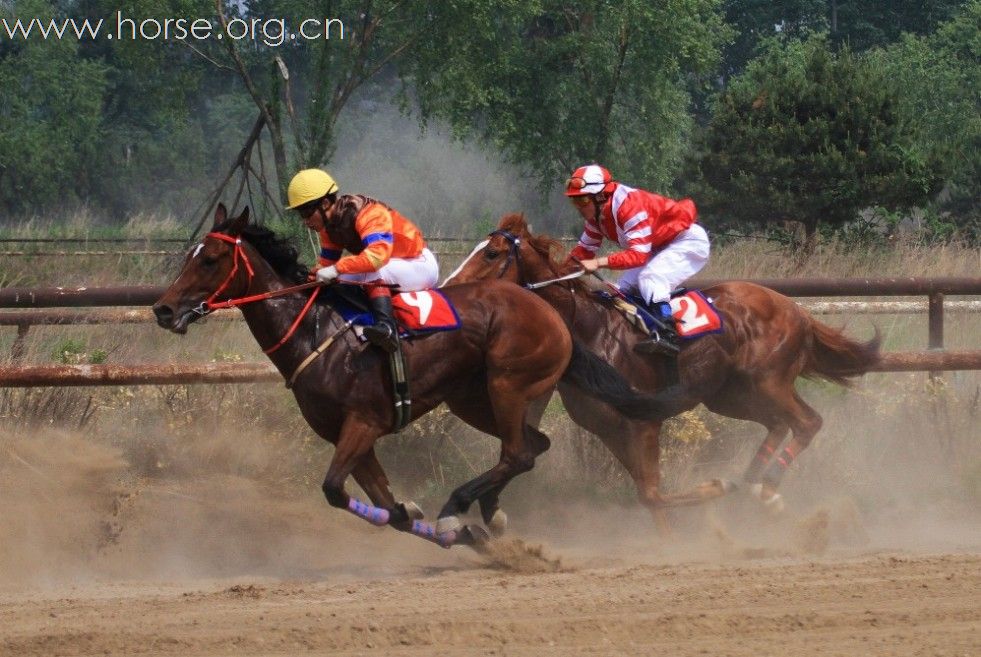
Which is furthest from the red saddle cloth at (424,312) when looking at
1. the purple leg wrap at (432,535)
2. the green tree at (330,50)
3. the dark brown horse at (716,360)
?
the green tree at (330,50)

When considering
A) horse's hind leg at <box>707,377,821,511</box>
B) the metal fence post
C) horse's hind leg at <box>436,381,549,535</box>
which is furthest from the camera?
the metal fence post

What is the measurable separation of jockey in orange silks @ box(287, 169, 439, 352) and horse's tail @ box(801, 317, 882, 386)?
2.66 meters

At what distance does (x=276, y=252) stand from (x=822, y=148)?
17515 millimetres

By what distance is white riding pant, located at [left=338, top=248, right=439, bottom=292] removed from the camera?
7.08 metres

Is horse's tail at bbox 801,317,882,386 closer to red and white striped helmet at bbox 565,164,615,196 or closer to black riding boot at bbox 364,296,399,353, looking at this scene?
red and white striped helmet at bbox 565,164,615,196

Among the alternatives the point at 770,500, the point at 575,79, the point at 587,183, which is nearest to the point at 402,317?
the point at 587,183

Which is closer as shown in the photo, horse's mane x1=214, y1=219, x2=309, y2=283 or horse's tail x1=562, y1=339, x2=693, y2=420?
horse's mane x1=214, y1=219, x2=309, y2=283

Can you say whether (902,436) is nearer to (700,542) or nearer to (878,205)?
→ (700,542)

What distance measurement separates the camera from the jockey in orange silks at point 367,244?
269 inches

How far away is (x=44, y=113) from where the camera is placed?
43312 mm

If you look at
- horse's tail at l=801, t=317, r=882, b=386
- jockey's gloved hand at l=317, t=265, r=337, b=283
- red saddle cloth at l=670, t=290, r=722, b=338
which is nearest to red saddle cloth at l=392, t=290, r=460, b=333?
jockey's gloved hand at l=317, t=265, r=337, b=283

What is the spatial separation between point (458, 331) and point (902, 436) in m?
3.66

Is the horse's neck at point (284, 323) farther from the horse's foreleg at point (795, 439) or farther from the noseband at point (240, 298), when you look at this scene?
the horse's foreleg at point (795, 439)

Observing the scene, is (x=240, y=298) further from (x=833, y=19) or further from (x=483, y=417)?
(x=833, y=19)
